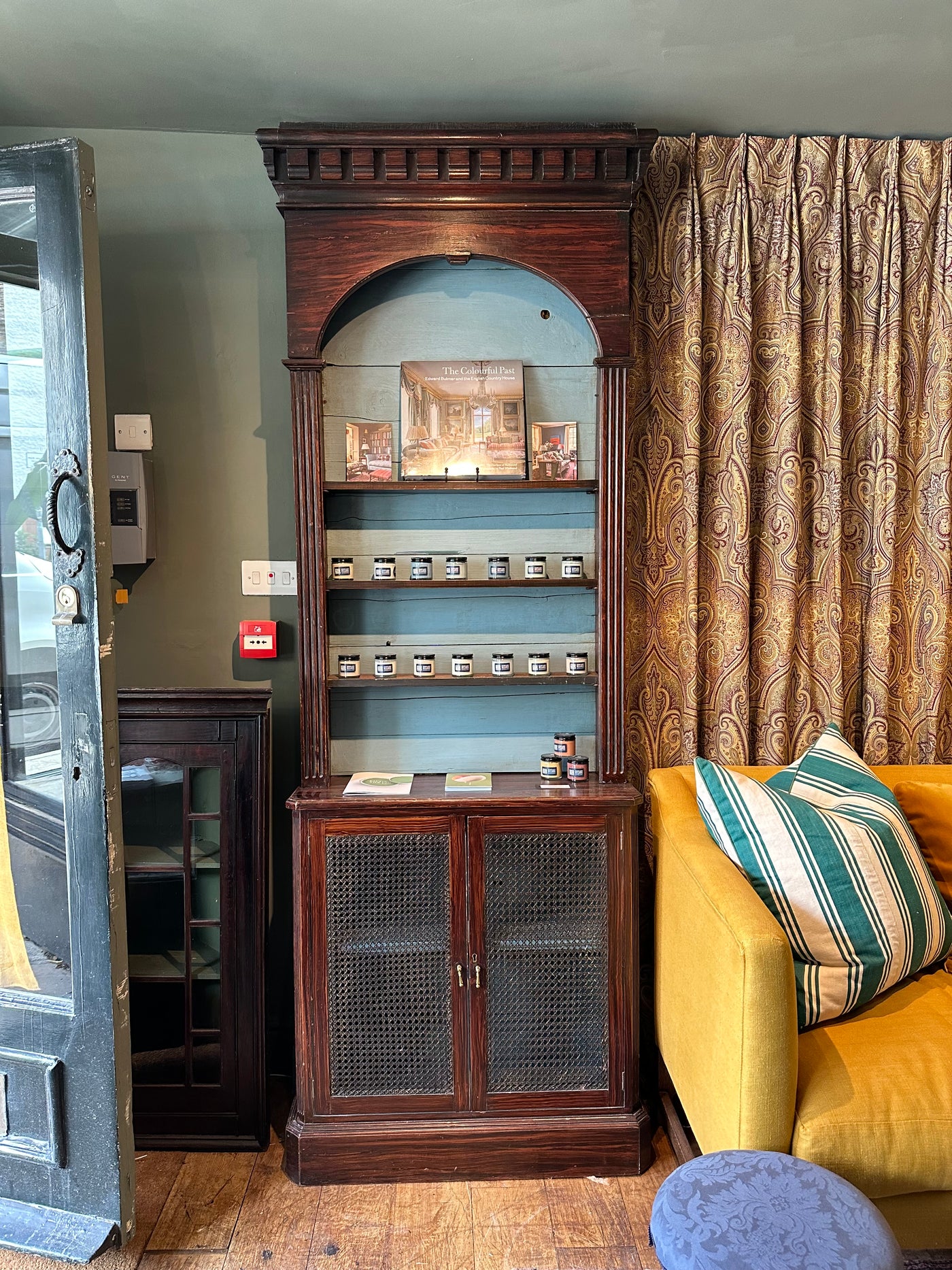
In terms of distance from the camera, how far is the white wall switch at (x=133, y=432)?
2432mm

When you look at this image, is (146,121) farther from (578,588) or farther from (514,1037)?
(514,1037)

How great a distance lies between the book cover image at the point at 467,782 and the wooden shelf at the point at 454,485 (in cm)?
76

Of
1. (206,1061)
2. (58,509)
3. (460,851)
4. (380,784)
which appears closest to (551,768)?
(460,851)

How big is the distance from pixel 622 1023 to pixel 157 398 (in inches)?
80.8

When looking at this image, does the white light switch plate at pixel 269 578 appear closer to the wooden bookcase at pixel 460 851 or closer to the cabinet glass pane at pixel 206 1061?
the wooden bookcase at pixel 460 851

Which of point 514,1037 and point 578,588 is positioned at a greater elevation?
point 578,588

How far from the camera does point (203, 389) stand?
2.48m

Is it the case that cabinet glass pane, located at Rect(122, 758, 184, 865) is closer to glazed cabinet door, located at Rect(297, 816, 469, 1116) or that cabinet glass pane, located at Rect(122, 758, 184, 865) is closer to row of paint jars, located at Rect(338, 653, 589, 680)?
glazed cabinet door, located at Rect(297, 816, 469, 1116)

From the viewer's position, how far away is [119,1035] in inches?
73.6

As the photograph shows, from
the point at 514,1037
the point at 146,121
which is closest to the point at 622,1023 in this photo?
the point at 514,1037

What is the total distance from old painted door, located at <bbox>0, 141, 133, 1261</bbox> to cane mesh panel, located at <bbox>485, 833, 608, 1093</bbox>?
85 cm

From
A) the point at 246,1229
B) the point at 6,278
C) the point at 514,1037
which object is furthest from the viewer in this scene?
the point at 514,1037

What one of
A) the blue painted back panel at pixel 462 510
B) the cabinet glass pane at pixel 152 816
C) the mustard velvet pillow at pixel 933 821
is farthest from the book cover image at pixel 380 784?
the mustard velvet pillow at pixel 933 821

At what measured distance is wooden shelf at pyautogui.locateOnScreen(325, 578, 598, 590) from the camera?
2.28m
